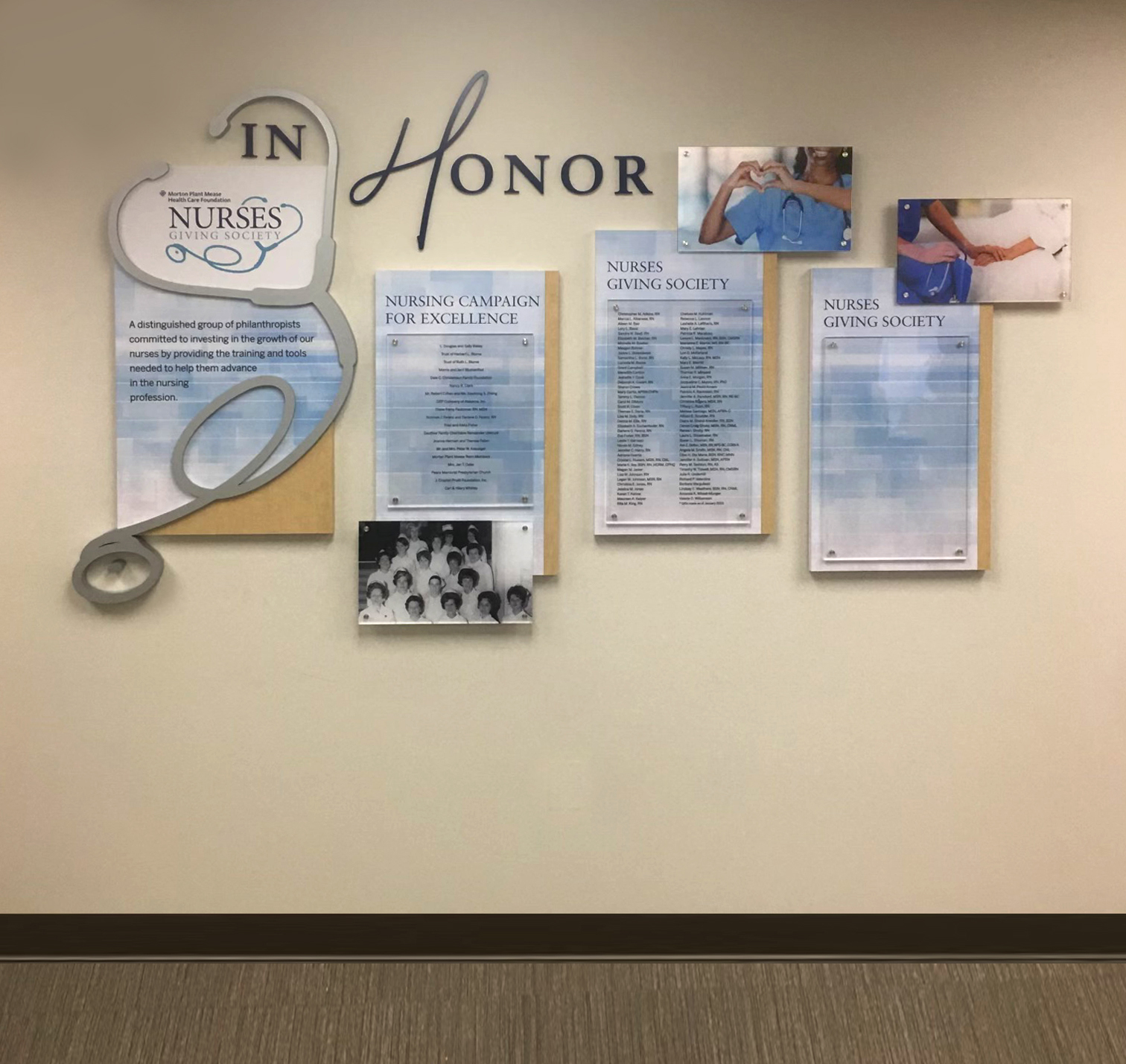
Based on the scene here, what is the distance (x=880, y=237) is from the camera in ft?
6.73

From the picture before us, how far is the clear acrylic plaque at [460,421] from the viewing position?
2.04 meters

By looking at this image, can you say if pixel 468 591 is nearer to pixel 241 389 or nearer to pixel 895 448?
pixel 241 389

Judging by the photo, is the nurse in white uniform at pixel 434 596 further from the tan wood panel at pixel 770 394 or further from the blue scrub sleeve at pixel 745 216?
the blue scrub sleeve at pixel 745 216

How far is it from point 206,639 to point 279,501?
36 cm

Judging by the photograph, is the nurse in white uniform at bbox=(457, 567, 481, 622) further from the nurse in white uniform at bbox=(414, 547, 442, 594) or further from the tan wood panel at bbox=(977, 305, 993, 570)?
the tan wood panel at bbox=(977, 305, 993, 570)

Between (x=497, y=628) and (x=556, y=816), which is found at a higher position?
(x=497, y=628)

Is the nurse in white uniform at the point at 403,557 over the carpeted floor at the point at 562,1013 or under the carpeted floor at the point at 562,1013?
over

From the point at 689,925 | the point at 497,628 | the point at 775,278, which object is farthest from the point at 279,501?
the point at 689,925

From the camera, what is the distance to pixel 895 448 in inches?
81.4

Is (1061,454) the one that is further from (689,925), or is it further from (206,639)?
(206,639)

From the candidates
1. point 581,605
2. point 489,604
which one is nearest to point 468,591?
point 489,604

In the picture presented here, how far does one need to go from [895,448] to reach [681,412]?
1.61ft

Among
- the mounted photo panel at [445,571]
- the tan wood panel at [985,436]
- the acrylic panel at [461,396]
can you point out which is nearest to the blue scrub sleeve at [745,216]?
the acrylic panel at [461,396]

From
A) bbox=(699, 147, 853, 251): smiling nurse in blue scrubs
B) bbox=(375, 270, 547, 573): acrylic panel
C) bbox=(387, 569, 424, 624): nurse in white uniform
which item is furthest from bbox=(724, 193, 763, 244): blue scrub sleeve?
bbox=(387, 569, 424, 624): nurse in white uniform
